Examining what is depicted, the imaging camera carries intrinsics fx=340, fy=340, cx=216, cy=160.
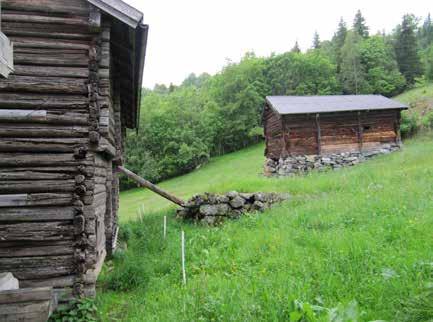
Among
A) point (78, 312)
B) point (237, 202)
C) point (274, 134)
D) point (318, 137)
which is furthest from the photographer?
point (274, 134)

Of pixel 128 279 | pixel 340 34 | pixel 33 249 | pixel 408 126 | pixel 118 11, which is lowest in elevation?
pixel 128 279

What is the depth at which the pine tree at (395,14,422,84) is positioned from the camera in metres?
54.1

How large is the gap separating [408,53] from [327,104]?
4142cm

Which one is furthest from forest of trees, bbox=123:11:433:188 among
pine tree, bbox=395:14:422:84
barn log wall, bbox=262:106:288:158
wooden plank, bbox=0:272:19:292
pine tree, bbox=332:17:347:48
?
wooden plank, bbox=0:272:19:292

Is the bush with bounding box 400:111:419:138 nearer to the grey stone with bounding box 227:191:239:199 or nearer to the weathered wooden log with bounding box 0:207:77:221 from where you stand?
the grey stone with bounding box 227:191:239:199

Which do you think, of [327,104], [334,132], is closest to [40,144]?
[334,132]

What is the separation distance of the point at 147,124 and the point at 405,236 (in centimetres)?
4307

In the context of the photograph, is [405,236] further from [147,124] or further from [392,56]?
[392,56]

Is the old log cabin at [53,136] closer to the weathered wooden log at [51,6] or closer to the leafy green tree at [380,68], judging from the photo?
the weathered wooden log at [51,6]

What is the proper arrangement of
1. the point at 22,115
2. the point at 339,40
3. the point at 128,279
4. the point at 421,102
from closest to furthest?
1. the point at 22,115
2. the point at 128,279
3. the point at 421,102
4. the point at 339,40

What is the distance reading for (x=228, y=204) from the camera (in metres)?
11.7

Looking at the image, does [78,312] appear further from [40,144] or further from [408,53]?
[408,53]

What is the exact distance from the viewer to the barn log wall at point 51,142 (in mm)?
5457

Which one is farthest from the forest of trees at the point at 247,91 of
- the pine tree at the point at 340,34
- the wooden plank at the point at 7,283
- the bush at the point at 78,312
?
the wooden plank at the point at 7,283
